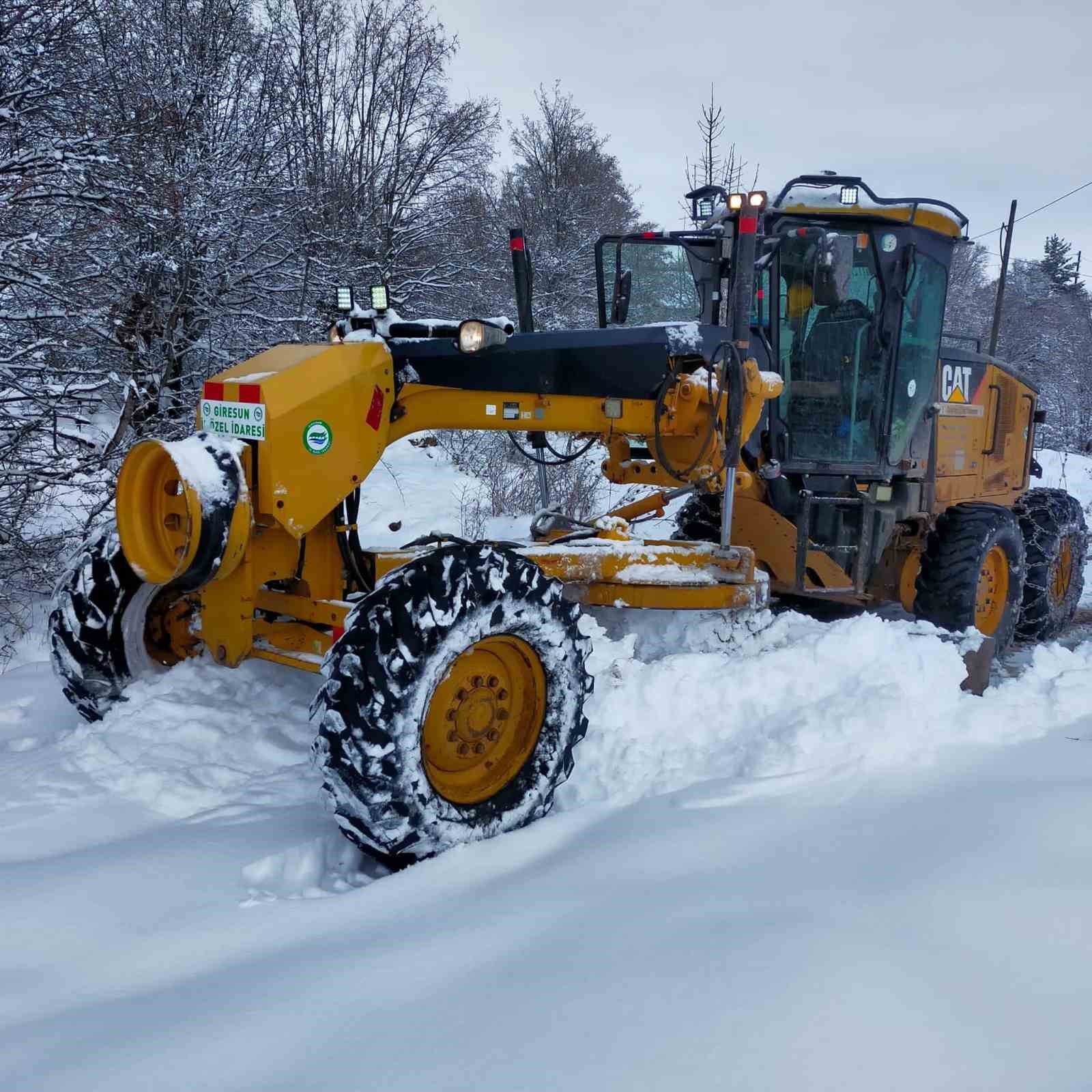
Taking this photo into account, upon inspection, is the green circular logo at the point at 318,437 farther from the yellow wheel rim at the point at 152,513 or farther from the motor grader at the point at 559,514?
the yellow wheel rim at the point at 152,513

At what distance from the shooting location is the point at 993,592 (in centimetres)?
640

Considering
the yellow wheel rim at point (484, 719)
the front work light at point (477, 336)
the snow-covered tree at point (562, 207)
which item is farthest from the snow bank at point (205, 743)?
the snow-covered tree at point (562, 207)

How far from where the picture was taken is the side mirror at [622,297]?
5508 millimetres

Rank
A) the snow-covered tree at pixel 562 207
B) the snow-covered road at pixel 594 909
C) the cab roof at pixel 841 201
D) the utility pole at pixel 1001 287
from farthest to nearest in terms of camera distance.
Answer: the snow-covered tree at pixel 562 207 → the utility pole at pixel 1001 287 → the cab roof at pixel 841 201 → the snow-covered road at pixel 594 909

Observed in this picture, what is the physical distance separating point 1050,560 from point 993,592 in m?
1.02

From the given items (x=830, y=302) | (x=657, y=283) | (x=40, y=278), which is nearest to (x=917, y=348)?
(x=830, y=302)

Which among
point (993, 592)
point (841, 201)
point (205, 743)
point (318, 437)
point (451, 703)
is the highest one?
point (841, 201)

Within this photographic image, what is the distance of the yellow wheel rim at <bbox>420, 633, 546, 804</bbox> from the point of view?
3.13 metres

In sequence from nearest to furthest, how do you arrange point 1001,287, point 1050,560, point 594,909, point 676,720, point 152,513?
point 594,909 → point 152,513 → point 676,720 → point 1050,560 → point 1001,287

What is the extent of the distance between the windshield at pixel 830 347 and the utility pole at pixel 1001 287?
243cm

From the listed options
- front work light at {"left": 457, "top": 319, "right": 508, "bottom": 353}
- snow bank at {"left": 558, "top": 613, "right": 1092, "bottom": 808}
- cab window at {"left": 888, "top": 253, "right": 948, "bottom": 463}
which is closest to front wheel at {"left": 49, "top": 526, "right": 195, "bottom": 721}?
front work light at {"left": 457, "top": 319, "right": 508, "bottom": 353}

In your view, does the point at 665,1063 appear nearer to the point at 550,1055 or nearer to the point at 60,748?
the point at 550,1055

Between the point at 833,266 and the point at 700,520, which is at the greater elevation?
the point at 833,266

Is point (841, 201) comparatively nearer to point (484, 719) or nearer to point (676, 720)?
point (676, 720)
